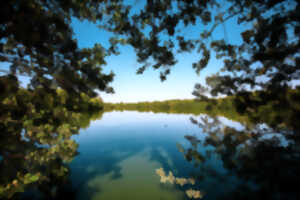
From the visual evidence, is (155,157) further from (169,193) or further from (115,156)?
(169,193)

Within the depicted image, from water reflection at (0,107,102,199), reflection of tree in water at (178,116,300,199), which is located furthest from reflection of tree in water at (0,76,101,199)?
reflection of tree in water at (178,116,300,199)

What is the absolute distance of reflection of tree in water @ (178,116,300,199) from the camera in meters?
1.07

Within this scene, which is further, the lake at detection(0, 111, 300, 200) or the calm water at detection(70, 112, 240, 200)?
the calm water at detection(70, 112, 240, 200)

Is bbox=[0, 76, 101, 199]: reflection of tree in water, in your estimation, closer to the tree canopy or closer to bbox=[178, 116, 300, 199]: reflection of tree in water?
the tree canopy

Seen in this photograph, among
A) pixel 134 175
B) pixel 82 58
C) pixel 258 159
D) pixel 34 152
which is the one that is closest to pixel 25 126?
pixel 34 152

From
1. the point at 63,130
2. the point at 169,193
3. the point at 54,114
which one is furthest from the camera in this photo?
the point at 169,193

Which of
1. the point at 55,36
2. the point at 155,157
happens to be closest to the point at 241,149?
the point at 55,36

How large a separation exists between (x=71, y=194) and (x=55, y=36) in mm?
4907

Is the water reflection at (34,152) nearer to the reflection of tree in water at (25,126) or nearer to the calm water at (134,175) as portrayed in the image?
the reflection of tree in water at (25,126)

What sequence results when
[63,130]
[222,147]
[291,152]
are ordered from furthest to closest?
[63,130] < [222,147] < [291,152]

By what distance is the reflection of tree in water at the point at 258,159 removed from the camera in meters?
1.07

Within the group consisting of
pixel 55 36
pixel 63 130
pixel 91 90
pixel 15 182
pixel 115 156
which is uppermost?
pixel 55 36

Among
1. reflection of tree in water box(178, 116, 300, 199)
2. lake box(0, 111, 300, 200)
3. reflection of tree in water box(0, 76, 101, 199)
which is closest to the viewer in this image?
reflection of tree in water box(178, 116, 300, 199)

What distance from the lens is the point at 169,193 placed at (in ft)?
12.3
